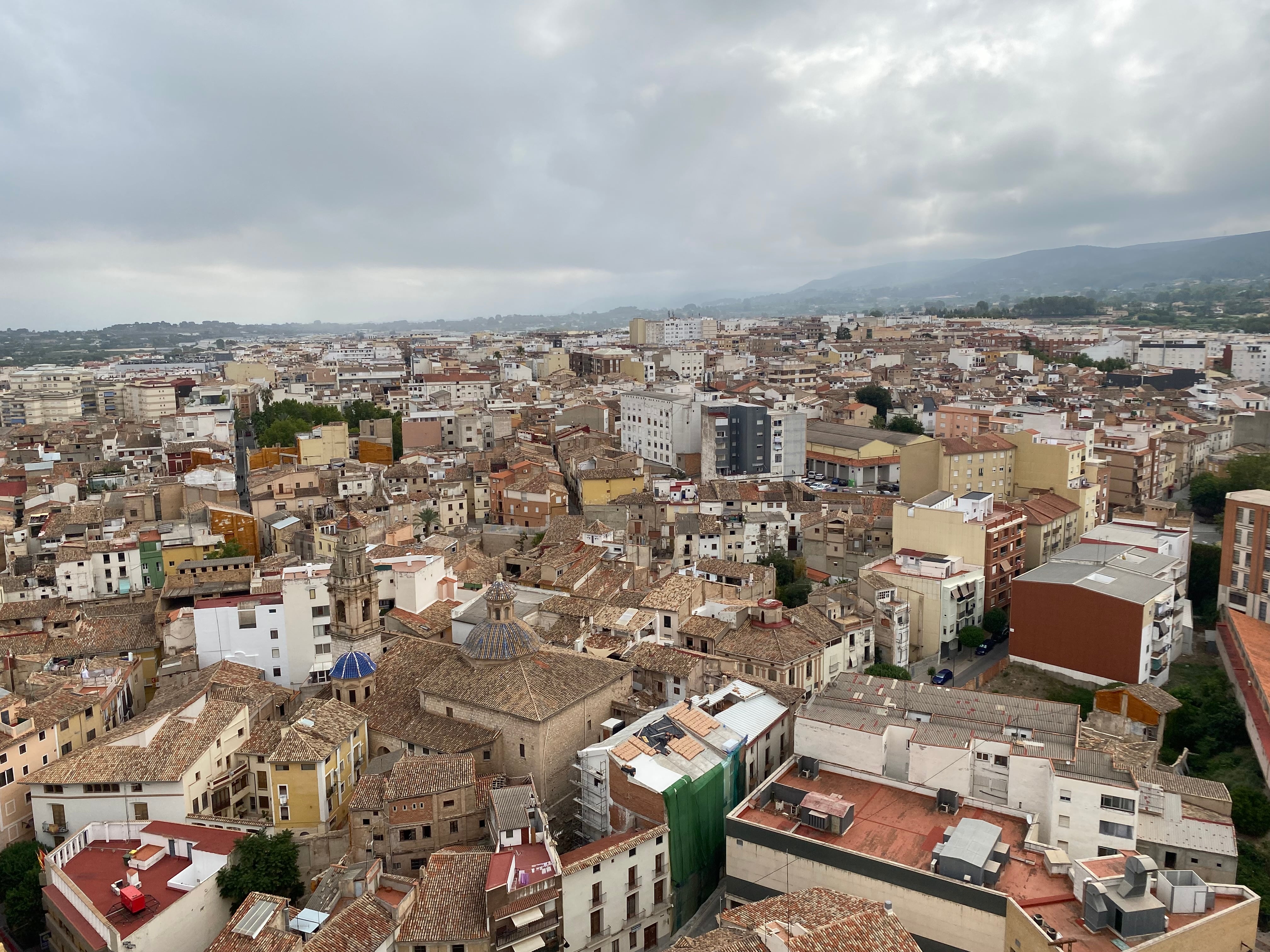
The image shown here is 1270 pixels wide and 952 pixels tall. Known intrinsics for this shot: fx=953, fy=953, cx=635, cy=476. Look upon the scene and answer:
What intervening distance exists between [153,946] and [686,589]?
2030 centimetres

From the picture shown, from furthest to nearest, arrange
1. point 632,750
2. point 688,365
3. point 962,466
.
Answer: point 688,365 → point 962,466 → point 632,750

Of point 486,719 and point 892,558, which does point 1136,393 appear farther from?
point 486,719

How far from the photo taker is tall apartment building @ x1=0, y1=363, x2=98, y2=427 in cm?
10225

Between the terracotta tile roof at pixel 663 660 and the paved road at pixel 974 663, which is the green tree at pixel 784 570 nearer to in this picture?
the paved road at pixel 974 663

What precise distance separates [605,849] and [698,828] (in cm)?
313

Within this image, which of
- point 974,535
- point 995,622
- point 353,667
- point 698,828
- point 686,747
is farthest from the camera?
point 974,535

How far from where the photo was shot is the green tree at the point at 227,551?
146ft

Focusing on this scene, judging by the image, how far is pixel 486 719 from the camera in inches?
1062

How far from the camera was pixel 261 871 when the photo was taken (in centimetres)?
2289

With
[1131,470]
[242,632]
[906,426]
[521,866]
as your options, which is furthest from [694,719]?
[906,426]

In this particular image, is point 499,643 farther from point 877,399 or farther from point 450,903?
point 877,399

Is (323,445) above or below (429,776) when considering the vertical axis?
above

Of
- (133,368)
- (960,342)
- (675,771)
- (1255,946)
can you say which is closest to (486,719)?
(675,771)

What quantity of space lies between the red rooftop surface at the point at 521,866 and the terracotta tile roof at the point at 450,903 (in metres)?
0.37
